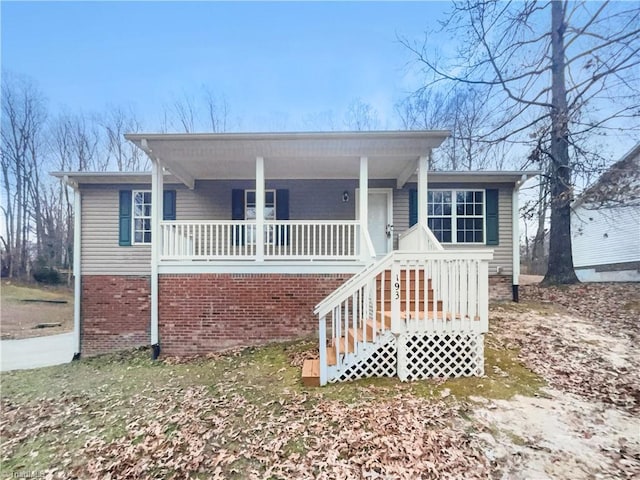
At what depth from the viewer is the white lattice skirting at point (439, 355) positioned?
4809mm

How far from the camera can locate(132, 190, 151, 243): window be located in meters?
9.25

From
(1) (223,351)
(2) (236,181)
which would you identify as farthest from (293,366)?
(2) (236,181)

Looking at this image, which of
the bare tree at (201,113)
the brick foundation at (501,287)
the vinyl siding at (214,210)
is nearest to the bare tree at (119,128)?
the bare tree at (201,113)

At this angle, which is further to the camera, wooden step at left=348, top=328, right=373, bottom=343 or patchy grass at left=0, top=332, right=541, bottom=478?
wooden step at left=348, top=328, right=373, bottom=343

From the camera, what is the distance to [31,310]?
667 inches

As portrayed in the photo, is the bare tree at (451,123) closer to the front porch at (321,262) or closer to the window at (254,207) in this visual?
the front porch at (321,262)

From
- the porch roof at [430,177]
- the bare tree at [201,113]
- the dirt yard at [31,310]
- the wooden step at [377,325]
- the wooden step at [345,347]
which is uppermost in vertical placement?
the bare tree at [201,113]

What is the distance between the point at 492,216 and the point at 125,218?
384 inches

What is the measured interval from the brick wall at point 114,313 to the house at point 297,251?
3cm

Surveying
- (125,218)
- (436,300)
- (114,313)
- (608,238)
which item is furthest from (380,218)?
(608,238)

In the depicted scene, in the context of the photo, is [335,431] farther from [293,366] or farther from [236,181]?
[236,181]

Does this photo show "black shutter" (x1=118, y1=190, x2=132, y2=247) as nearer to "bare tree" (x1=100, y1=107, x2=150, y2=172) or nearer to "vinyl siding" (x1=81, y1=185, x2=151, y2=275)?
"vinyl siding" (x1=81, y1=185, x2=151, y2=275)

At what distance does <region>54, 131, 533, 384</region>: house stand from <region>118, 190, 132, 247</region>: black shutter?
0.03 metres

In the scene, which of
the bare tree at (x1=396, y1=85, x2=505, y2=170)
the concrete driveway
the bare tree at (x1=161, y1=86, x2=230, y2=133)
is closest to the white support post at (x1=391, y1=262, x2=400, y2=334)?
the concrete driveway
